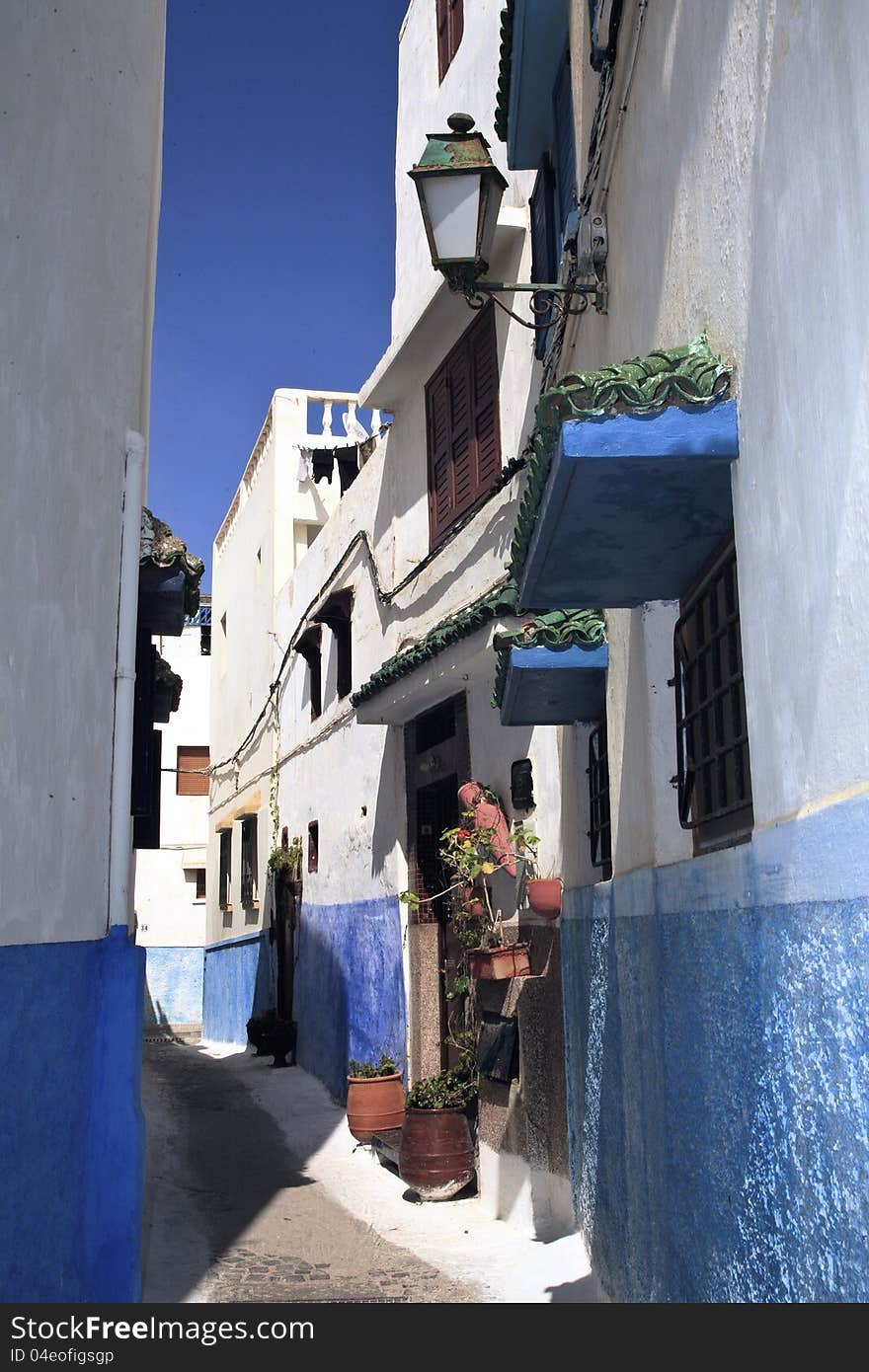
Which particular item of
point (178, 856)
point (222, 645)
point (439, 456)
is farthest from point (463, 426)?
point (178, 856)

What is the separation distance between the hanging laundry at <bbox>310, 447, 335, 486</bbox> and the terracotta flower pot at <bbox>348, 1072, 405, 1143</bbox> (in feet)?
35.6

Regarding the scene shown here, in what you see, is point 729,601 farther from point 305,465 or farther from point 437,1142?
point 305,465

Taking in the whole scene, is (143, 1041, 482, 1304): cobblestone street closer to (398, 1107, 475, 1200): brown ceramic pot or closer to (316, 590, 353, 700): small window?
(398, 1107, 475, 1200): brown ceramic pot

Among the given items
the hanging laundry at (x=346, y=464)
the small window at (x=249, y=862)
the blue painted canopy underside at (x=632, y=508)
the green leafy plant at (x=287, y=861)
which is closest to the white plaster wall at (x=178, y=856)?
the small window at (x=249, y=862)

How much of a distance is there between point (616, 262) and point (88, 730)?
298 centimetres

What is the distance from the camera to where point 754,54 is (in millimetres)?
2809

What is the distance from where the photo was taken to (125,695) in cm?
587

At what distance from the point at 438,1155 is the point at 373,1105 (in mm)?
1906

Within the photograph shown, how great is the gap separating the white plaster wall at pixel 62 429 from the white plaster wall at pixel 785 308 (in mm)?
2195

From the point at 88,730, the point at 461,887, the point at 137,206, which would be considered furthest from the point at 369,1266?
the point at 137,206

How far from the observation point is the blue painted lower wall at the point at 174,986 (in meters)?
29.0

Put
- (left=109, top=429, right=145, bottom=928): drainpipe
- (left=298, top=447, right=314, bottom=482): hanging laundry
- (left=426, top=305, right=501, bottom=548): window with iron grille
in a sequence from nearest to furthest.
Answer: (left=109, top=429, right=145, bottom=928): drainpipe → (left=426, top=305, right=501, bottom=548): window with iron grille → (left=298, top=447, right=314, bottom=482): hanging laundry

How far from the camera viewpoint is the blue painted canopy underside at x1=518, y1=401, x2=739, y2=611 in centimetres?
315

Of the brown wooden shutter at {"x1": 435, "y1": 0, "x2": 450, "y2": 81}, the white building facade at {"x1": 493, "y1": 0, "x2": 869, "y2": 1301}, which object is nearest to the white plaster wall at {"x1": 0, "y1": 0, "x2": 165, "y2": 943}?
the white building facade at {"x1": 493, "y1": 0, "x2": 869, "y2": 1301}
